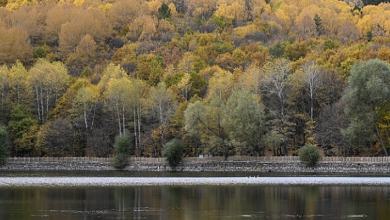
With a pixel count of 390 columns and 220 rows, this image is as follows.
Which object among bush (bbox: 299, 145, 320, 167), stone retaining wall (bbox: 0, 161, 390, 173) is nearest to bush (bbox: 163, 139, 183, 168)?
→ stone retaining wall (bbox: 0, 161, 390, 173)

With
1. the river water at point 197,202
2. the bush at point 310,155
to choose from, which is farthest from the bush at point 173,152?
the river water at point 197,202

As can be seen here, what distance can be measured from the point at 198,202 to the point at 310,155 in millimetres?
42010

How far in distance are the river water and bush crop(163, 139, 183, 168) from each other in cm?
3089

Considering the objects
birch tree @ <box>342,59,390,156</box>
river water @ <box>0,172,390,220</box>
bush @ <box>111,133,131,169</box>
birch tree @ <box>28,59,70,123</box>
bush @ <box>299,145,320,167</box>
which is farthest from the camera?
birch tree @ <box>28,59,70,123</box>

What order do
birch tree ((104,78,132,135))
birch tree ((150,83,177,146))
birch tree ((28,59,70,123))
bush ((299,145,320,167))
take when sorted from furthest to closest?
1. birch tree ((28,59,70,123))
2. birch tree ((104,78,132,135))
3. birch tree ((150,83,177,146))
4. bush ((299,145,320,167))

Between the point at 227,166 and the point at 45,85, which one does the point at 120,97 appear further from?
the point at 227,166

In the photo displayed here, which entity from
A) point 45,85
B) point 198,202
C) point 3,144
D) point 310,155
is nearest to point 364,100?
point 310,155

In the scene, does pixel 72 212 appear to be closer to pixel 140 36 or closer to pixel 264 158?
pixel 264 158

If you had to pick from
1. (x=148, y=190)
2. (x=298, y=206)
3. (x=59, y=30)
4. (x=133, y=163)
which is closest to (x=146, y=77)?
(x=133, y=163)

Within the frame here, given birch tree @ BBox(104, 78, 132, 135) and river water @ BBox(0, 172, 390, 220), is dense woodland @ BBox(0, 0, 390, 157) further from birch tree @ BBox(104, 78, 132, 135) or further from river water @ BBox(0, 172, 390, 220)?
river water @ BBox(0, 172, 390, 220)

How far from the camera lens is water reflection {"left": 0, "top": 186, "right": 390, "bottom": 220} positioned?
46.8 meters

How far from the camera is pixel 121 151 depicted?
103312 millimetres

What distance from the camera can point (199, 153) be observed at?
348 feet

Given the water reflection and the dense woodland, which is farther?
the dense woodland
